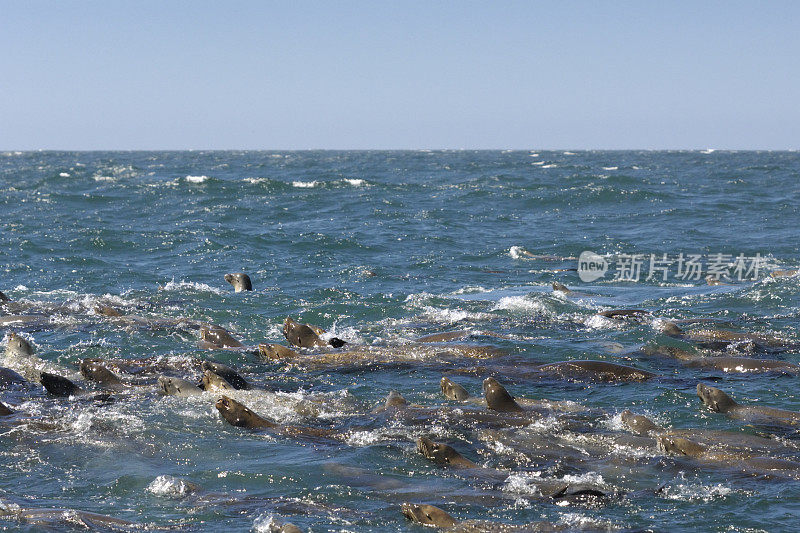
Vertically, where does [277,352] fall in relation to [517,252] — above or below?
below

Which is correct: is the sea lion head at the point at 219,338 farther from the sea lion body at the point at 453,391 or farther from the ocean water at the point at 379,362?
the sea lion body at the point at 453,391

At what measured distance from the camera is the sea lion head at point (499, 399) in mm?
8812

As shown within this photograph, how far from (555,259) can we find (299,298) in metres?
7.33

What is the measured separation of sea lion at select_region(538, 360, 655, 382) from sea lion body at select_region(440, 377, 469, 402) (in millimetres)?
1353

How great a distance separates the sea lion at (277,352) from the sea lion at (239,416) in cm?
243

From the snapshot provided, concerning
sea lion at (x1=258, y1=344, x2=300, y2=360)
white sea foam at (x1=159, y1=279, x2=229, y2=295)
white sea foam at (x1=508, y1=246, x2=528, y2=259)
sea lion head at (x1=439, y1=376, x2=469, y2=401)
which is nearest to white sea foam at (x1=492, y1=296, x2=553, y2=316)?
sea lion at (x1=258, y1=344, x2=300, y2=360)

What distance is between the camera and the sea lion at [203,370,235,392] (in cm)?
973

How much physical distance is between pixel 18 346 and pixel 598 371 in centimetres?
718

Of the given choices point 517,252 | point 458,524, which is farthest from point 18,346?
point 517,252

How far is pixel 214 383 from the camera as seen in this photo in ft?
32.2

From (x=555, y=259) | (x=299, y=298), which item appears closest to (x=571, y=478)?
(x=299, y=298)

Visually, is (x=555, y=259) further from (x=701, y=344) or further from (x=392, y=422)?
(x=392, y=422)

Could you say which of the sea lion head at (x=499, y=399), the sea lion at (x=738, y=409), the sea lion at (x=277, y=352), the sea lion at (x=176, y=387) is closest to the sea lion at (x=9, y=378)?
the sea lion at (x=176, y=387)

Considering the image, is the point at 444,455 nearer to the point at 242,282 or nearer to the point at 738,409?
the point at 738,409
